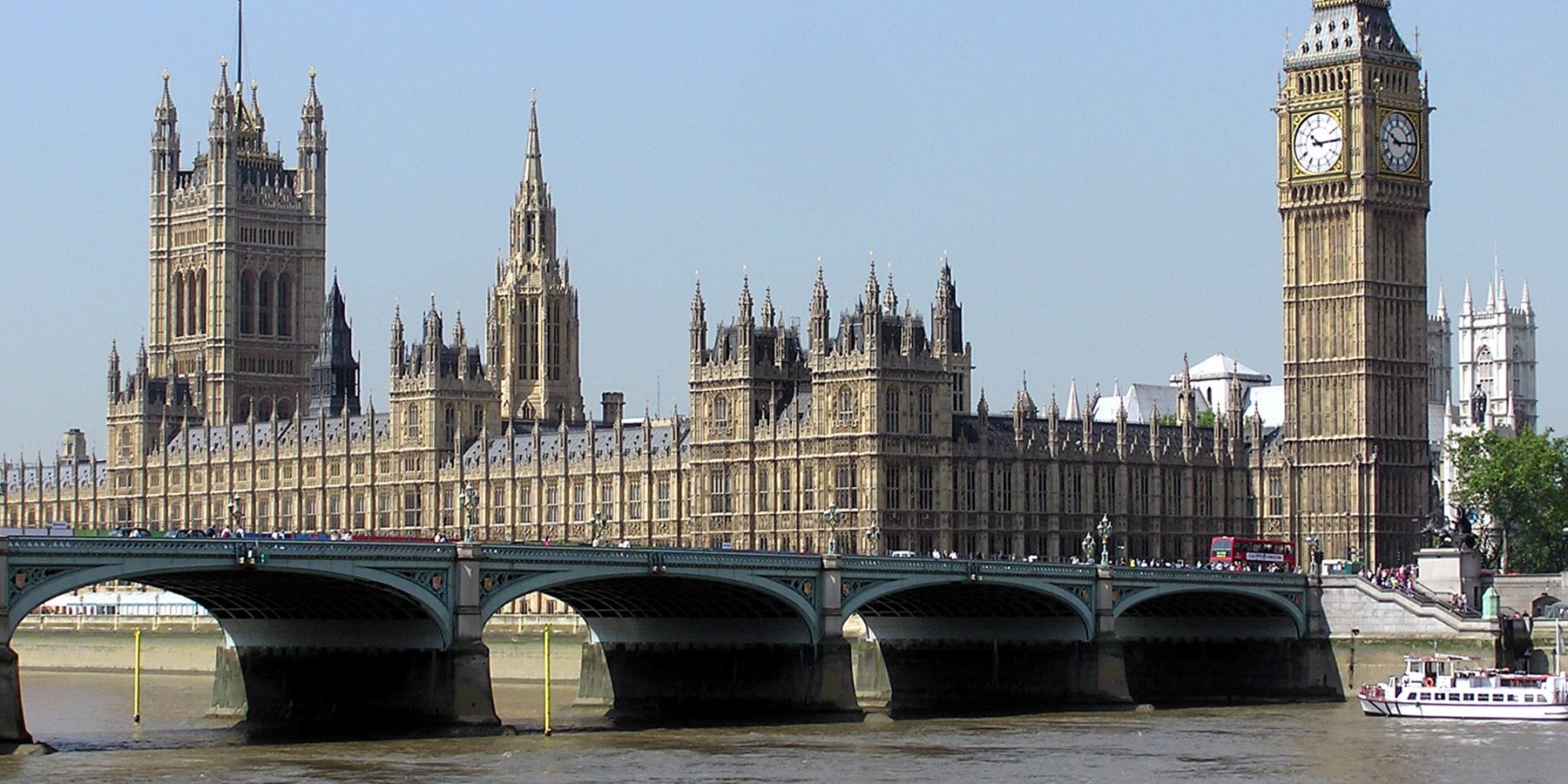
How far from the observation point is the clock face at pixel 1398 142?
15325cm

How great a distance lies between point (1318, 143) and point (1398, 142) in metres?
3.81

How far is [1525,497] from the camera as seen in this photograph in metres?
161

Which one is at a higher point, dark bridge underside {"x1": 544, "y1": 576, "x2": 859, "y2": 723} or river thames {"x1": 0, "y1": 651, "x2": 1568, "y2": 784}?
dark bridge underside {"x1": 544, "y1": 576, "x2": 859, "y2": 723}

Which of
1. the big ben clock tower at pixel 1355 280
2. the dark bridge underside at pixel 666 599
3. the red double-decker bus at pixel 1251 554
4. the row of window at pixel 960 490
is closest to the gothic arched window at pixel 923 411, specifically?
the row of window at pixel 960 490

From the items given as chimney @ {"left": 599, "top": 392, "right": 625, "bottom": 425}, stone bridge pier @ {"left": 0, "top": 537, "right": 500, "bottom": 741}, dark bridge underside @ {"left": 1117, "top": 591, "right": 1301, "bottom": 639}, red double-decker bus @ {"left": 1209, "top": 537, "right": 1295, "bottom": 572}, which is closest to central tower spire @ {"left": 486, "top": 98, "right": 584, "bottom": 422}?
chimney @ {"left": 599, "top": 392, "right": 625, "bottom": 425}

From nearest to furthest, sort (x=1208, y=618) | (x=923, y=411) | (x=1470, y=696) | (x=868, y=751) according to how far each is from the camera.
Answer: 1. (x=868, y=751)
2. (x=1470, y=696)
3. (x=1208, y=618)
4. (x=923, y=411)

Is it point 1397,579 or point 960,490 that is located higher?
point 960,490

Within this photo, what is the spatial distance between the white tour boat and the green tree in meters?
50.6

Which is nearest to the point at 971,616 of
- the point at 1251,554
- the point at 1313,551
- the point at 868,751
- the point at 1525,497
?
the point at 1313,551

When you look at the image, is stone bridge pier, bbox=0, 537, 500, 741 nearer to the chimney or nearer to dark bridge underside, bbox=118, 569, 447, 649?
dark bridge underside, bbox=118, 569, 447, 649

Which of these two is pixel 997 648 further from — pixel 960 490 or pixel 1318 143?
pixel 1318 143

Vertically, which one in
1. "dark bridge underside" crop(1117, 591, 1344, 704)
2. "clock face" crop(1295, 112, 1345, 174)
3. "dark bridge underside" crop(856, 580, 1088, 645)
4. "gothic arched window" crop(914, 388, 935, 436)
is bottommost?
"dark bridge underside" crop(1117, 591, 1344, 704)

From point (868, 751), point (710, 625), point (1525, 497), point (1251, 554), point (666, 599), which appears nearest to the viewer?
point (868, 751)

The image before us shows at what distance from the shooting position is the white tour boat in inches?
4072
